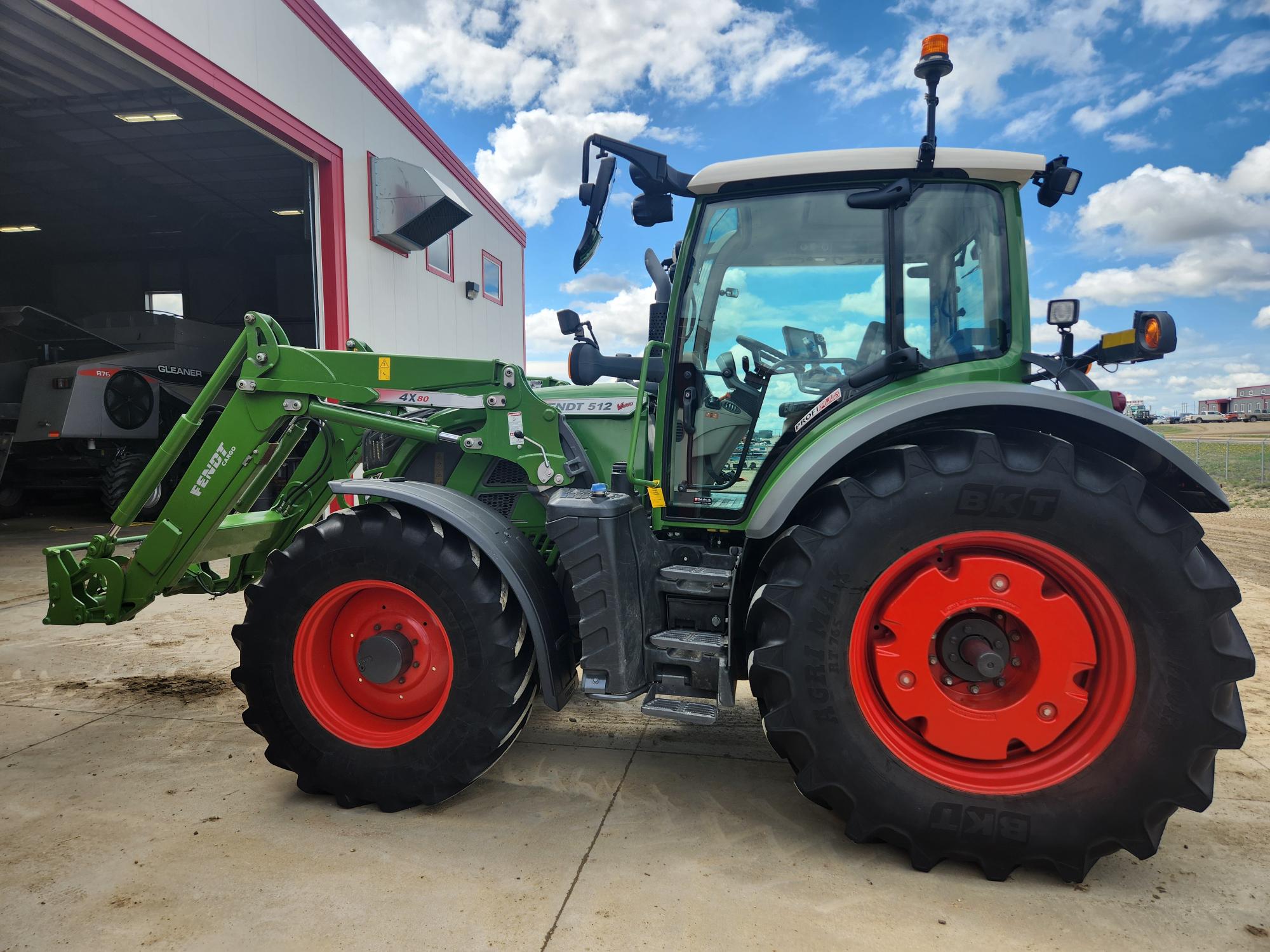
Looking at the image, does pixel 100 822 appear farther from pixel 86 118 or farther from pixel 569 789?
pixel 86 118

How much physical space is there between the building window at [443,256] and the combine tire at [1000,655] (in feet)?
34.6

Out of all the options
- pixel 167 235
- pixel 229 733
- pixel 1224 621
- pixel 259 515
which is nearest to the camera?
pixel 1224 621

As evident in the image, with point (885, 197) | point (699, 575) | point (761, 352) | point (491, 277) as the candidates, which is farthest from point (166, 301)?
point (885, 197)

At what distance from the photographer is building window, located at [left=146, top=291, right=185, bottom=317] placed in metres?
19.3

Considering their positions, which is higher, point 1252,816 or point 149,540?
point 149,540

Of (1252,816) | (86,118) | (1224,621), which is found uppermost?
(86,118)

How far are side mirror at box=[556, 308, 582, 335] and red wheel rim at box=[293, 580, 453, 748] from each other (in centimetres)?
147

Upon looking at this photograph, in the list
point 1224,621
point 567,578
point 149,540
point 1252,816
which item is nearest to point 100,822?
point 149,540

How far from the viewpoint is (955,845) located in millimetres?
2336

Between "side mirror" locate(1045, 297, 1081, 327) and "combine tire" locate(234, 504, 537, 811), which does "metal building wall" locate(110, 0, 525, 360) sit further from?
"side mirror" locate(1045, 297, 1081, 327)

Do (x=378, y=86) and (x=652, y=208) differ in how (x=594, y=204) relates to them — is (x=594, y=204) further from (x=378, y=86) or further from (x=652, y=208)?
(x=378, y=86)

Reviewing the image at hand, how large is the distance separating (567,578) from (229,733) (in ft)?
6.19

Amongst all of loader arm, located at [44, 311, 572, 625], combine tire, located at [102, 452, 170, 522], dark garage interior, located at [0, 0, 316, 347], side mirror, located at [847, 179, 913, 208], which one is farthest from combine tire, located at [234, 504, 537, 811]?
combine tire, located at [102, 452, 170, 522]

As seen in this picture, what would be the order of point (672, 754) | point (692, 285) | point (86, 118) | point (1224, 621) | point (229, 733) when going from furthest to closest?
point (86, 118) < point (229, 733) < point (672, 754) < point (692, 285) < point (1224, 621)
